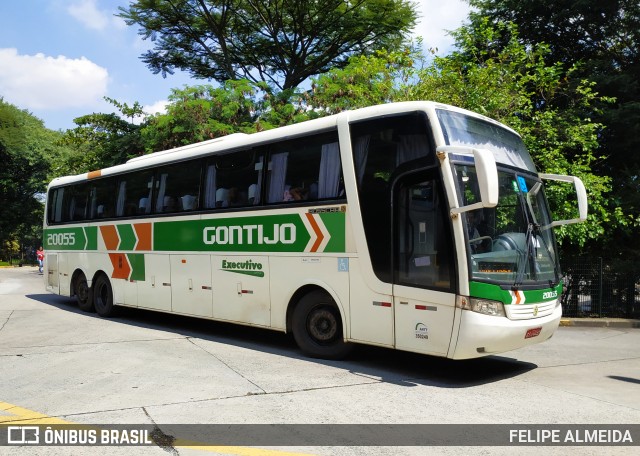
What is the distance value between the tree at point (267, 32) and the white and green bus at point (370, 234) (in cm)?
1483

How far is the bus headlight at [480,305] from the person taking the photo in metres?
6.49

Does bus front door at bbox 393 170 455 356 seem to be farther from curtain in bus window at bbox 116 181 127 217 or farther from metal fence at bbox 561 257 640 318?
metal fence at bbox 561 257 640 318

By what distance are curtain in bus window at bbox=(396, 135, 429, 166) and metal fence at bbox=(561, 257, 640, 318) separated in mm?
9112

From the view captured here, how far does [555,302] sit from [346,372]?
2962 mm

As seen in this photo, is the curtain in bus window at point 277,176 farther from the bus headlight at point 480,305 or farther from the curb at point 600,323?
the curb at point 600,323

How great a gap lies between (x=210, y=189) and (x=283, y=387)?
466 cm

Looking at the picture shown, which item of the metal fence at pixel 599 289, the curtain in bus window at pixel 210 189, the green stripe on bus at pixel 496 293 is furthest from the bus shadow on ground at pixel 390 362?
the metal fence at pixel 599 289

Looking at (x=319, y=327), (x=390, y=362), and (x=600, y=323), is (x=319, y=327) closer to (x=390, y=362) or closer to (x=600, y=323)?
(x=390, y=362)

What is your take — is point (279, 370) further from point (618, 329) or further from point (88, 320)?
point (618, 329)

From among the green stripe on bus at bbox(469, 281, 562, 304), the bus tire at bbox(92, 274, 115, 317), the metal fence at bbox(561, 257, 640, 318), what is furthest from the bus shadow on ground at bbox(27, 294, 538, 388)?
the metal fence at bbox(561, 257, 640, 318)

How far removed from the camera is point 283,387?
6.54 metres

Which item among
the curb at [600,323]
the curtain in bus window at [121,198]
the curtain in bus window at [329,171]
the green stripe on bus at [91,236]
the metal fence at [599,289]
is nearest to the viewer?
the curtain in bus window at [329,171]

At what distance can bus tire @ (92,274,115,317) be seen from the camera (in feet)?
43.0

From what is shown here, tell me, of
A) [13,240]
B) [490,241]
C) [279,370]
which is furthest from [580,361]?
[13,240]
